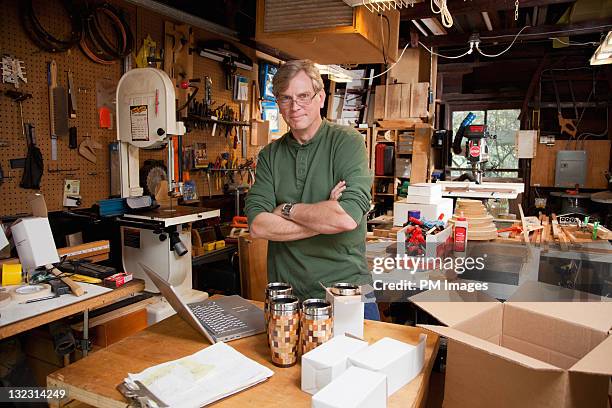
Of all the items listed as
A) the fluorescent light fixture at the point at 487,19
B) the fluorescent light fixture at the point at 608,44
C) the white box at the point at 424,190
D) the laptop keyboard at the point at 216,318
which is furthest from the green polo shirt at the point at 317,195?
the fluorescent light fixture at the point at 487,19

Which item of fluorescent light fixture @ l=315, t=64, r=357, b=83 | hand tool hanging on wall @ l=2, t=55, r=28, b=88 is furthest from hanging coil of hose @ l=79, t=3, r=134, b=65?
fluorescent light fixture @ l=315, t=64, r=357, b=83

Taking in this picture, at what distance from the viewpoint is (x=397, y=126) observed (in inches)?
234

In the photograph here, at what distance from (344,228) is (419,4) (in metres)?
3.39

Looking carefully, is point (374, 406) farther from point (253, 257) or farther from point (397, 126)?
point (397, 126)

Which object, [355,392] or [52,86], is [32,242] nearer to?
[52,86]

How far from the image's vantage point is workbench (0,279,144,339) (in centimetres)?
150

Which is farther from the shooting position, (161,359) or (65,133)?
(65,133)

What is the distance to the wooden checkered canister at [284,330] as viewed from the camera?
3.66ft

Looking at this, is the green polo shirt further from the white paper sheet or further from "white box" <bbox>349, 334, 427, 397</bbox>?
the white paper sheet

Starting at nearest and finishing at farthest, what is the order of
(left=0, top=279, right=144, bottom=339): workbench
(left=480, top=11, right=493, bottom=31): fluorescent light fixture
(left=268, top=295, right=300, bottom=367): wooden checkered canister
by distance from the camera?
(left=268, top=295, right=300, bottom=367): wooden checkered canister → (left=0, top=279, right=144, bottom=339): workbench → (left=480, top=11, right=493, bottom=31): fluorescent light fixture

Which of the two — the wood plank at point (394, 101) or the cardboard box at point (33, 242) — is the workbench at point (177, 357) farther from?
the wood plank at point (394, 101)

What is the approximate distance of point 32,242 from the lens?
1976 millimetres

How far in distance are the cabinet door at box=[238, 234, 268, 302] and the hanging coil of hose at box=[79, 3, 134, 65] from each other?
1582mm

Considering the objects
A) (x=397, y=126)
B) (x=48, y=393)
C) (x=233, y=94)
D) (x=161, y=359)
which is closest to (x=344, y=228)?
(x=161, y=359)
